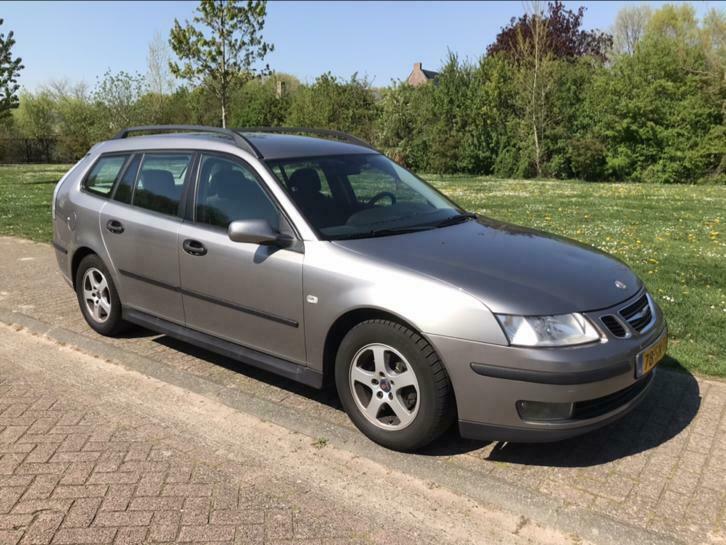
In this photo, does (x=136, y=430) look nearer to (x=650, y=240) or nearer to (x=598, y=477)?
(x=598, y=477)

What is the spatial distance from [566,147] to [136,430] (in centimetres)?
2594

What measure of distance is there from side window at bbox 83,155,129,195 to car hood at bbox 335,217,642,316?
255cm

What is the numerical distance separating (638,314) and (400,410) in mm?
1405

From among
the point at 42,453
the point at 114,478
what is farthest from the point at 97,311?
the point at 114,478

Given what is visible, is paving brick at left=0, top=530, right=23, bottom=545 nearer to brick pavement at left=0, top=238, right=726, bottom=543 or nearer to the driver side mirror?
brick pavement at left=0, top=238, right=726, bottom=543

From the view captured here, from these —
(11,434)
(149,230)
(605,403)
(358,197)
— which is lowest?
(11,434)

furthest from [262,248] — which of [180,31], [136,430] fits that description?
[180,31]

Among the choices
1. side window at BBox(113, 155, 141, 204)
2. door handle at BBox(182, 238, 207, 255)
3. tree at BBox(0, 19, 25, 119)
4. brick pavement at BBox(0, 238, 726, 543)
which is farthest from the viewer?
tree at BBox(0, 19, 25, 119)

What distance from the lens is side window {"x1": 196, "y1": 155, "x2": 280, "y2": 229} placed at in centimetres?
414

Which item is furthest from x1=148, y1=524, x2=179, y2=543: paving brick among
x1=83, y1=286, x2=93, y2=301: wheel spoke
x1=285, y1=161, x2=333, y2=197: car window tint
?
x1=83, y1=286, x2=93, y2=301: wheel spoke

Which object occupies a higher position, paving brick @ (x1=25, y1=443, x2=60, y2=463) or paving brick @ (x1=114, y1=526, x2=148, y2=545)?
paving brick @ (x1=114, y1=526, x2=148, y2=545)

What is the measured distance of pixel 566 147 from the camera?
27.1 m

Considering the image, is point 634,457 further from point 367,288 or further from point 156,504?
point 156,504

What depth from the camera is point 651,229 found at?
10.5 metres
